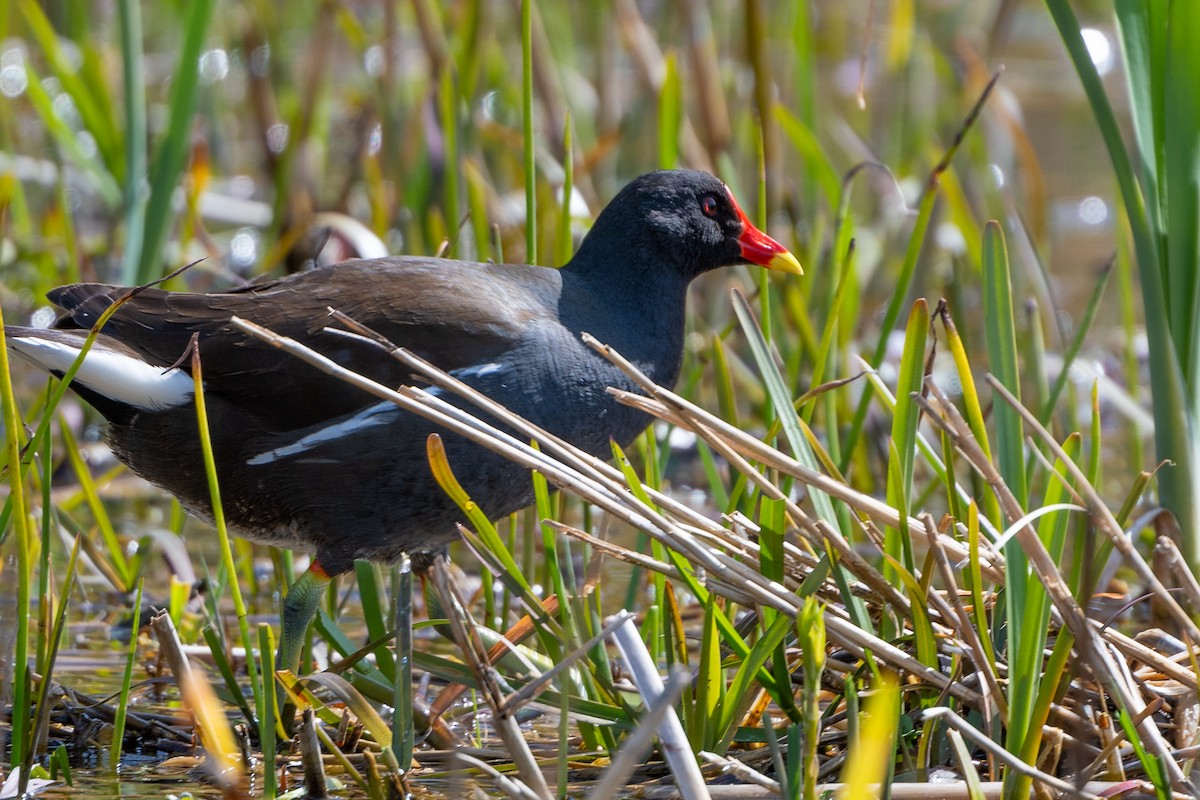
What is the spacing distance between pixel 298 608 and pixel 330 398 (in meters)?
0.32

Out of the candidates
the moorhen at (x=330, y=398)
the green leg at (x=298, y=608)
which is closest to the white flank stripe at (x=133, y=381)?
the moorhen at (x=330, y=398)

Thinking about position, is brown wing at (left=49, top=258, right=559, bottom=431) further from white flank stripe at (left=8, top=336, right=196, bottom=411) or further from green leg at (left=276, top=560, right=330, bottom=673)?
green leg at (left=276, top=560, right=330, bottom=673)

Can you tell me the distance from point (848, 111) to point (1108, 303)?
1707mm

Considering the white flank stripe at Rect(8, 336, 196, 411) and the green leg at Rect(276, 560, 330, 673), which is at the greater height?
the white flank stripe at Rect(8, 336, 196, 411)

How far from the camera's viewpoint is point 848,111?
19.7ft

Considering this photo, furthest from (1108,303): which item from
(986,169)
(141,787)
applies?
(141,787)

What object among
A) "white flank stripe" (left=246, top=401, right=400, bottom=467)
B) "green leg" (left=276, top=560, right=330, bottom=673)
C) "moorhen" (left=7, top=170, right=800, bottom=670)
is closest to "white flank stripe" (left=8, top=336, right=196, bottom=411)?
"moorhen" (left=7, top=170, right=800, bottom=670)

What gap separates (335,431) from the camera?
231 centimetres

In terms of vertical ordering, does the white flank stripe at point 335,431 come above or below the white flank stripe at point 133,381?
below

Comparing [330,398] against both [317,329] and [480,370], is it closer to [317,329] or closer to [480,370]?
[317,329]

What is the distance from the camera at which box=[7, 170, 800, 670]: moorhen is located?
2295mm

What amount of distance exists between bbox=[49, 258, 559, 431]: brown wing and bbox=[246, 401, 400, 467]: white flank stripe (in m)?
0.03

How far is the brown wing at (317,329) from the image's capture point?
7.60 feet

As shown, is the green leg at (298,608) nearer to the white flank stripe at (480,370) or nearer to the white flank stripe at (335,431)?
the white flank stripe at (335,431)
